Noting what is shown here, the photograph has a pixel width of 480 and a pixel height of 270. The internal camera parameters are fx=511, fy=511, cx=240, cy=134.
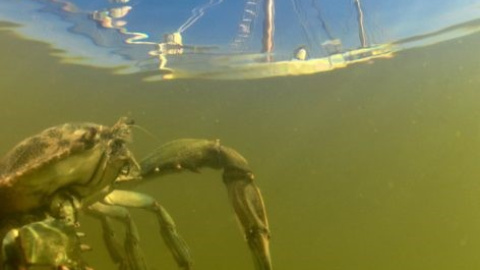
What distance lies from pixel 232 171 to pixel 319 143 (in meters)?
34.1

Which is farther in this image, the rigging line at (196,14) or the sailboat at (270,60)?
the sailboat at (270,60)

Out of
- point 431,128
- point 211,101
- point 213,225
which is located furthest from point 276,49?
point 431,128

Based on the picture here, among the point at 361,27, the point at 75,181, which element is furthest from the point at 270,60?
the point at 75,181

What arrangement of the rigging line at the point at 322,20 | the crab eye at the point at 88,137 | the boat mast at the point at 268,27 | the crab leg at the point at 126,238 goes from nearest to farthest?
the crab eye at the point at 88,137, the crab leg at the point at 126,238, the boat mast at the point at 268,27, the rigging line at the point at 322,20

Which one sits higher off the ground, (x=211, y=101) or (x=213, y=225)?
(x=211, y=101)

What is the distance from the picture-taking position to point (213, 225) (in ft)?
90.2

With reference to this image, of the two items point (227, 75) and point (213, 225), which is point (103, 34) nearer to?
point (227, 75)

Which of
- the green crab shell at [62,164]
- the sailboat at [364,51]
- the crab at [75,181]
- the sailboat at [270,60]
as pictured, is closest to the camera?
the crab at [75,181]

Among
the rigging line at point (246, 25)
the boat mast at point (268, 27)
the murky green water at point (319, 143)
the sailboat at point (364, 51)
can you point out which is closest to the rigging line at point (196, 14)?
the rigging line at point (246, 25)

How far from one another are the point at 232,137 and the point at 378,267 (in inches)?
646

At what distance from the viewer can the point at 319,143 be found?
127ft

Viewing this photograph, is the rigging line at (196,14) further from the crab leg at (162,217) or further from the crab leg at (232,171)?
the crab leg at (232,171)

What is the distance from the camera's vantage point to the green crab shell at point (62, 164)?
171 inches

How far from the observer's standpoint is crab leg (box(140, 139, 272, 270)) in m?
4.79
